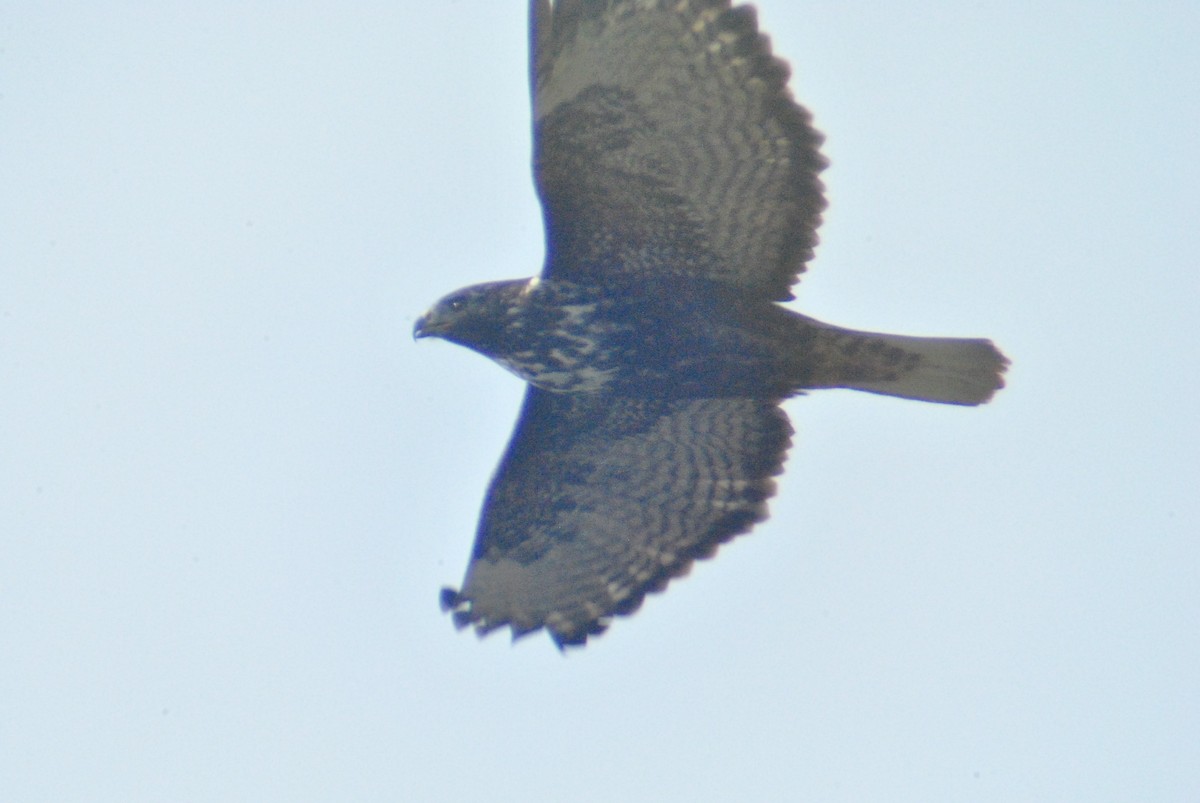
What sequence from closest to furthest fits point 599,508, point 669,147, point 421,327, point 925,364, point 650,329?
1. point 669,147
2. point 925,364
3. point 650,329
4. point 421,327
5. point 599,508

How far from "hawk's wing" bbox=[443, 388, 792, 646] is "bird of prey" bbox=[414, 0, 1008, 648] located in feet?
0.04

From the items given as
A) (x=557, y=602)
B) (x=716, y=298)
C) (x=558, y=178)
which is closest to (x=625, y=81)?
(x=558, y=178)

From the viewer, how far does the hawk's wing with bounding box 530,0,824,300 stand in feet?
25.6

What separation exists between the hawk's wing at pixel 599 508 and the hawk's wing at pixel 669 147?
3.61 feet

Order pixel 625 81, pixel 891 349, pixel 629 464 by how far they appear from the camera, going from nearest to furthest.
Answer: pixel 625 81 → pixel 891 349 → pixel 629 464

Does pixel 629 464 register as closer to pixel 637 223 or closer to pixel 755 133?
pixel 637 223

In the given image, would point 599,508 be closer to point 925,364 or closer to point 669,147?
point 925,364

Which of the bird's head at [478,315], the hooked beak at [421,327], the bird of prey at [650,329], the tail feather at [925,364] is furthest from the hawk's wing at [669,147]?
the hooked beak at [421,327]

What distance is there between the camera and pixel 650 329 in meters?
8.59

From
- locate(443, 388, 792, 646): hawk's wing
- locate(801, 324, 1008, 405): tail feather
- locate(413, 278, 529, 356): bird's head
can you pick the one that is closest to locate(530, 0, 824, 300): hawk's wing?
locate(413, 278, 529, 356): bird's head

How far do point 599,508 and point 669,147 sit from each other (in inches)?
95.0

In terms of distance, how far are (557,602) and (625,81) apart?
3.21 metres

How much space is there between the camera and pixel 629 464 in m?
9.39

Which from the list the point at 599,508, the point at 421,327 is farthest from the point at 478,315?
the point at 599,508
